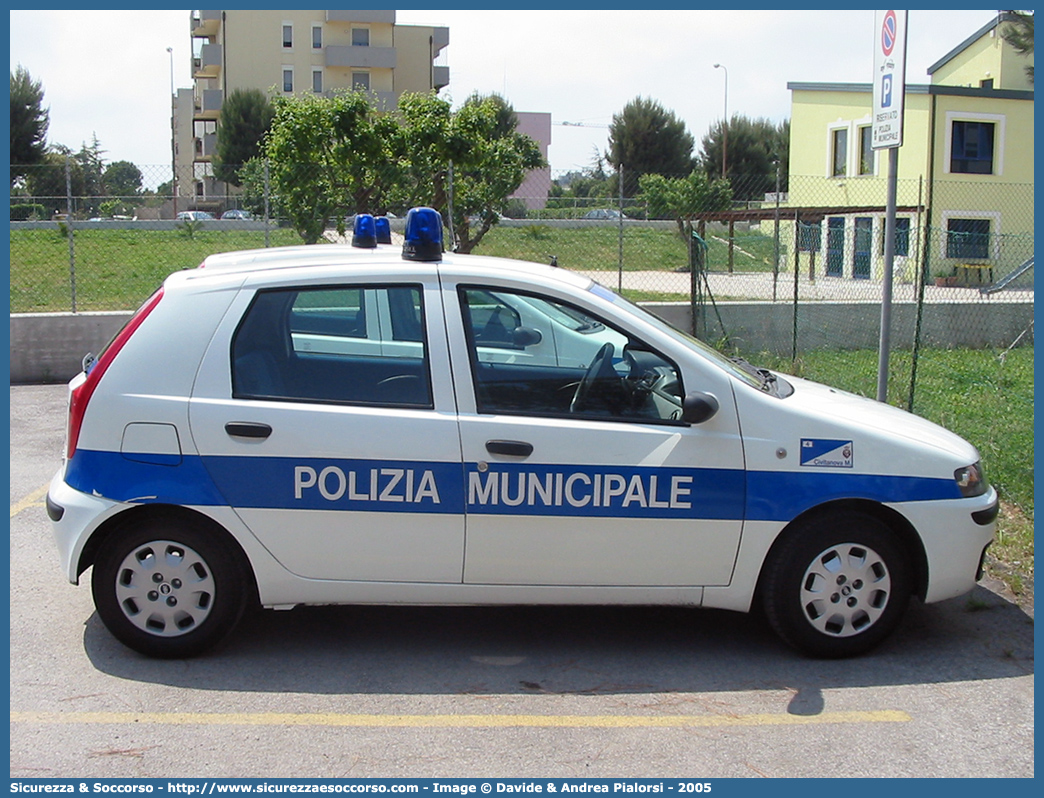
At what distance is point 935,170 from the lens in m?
34.9

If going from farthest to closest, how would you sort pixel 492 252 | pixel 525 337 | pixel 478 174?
pixel 492 252 → pixel 478 174 → pixel 525 337

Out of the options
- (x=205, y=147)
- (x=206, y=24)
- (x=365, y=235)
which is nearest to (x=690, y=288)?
(x=365, y=235)

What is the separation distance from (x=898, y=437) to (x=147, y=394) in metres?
3.21

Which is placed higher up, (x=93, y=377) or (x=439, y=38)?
(x=439, y=38)

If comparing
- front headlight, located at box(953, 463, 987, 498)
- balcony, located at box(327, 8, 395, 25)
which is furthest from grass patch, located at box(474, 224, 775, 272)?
balcony, located at box(327, 8, 395, 25)

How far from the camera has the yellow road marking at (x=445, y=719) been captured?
4.04 meters

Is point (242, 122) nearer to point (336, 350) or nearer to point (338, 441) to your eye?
point (336, 350)

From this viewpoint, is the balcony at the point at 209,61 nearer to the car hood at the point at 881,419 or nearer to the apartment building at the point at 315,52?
the apartment building at the point at 315,52

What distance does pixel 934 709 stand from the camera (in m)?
4.23

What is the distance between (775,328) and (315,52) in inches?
2234

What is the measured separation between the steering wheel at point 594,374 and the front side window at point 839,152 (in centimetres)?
3674

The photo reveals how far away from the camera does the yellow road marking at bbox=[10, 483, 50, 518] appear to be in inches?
271

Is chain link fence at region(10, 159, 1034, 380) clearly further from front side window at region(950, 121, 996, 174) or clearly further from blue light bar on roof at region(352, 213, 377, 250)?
front side window at region(950, 121, 996, 174)
